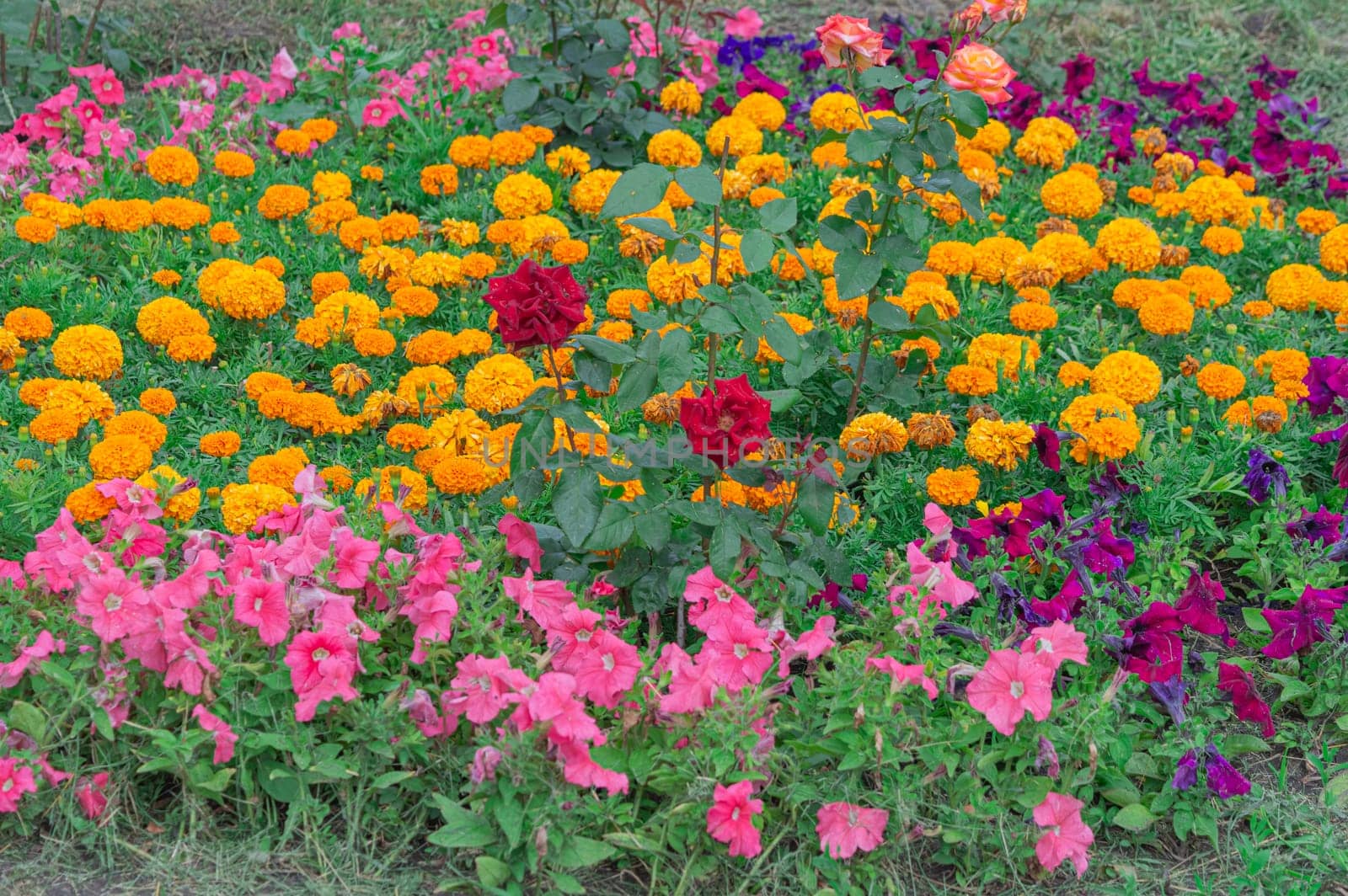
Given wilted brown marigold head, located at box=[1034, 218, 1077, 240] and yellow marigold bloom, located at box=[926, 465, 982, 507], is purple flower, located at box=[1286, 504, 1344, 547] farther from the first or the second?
wilted brown marigold head, located at box=[1034, 218, 1077, 240]

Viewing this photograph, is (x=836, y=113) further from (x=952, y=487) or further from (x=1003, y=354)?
(x=952, y=487)

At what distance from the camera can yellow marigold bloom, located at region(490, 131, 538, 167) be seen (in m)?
4.56

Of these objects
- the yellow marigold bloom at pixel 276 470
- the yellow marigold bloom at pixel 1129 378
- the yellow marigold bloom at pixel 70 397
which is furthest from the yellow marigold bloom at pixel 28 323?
the yellow marigold bloom at pixel 1129 378

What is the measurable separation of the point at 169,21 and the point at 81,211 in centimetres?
215

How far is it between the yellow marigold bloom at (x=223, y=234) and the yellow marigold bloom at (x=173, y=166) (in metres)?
0.29

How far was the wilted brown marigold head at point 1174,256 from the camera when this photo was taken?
4.15 metres

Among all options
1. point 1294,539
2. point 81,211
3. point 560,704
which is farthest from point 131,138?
point 1294,539

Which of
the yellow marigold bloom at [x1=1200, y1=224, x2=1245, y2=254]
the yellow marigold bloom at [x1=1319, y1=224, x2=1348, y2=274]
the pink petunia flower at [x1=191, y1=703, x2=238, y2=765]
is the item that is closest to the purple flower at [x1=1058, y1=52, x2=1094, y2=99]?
the yellow marigold bloom at [x1=1200, y1=224, x2=1245, y2=254]

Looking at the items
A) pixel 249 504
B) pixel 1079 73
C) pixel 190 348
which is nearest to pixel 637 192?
pixel 249 504

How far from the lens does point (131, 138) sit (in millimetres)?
4684

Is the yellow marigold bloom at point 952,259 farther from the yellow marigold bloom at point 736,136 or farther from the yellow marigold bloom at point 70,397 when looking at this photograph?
the yellow marigold bloom at point 70,397

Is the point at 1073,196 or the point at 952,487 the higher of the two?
the point at 1073,196

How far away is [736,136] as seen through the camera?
4609 millimetres

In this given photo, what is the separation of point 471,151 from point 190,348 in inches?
53.5
